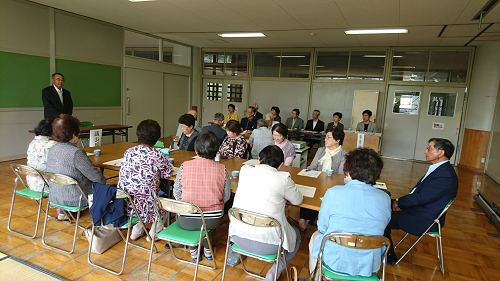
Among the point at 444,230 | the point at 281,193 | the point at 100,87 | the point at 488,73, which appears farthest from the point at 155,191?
the point at 488,73

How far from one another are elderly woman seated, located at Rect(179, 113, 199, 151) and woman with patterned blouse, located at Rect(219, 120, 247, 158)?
18.5 inches

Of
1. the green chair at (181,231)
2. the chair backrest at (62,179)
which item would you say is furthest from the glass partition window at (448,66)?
the chair backrest at (62,179)

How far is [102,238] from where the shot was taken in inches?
111

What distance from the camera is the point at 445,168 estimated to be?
262 centimetres

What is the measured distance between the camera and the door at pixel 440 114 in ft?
27.0

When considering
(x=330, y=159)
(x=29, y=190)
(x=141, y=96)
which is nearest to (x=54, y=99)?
(x=141, y=96)

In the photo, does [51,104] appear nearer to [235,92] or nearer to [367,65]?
[235,92]

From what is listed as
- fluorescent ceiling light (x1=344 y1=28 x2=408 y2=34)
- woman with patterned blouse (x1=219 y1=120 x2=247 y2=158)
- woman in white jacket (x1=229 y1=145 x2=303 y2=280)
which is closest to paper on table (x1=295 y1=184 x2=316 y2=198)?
woman in white jacket (x1=229 y1=145 x2=303 y2=280)

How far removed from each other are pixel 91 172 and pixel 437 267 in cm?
355

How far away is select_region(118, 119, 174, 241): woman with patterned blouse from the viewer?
8.62ft

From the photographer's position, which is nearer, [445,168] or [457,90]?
[445,168]

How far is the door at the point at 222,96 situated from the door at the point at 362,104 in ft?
12.4

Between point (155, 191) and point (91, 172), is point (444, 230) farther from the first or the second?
point (91, 172)

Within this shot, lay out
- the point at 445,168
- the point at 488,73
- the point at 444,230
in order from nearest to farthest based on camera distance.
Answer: the point at 445,168
the point at 444,230
the point at 488,73
